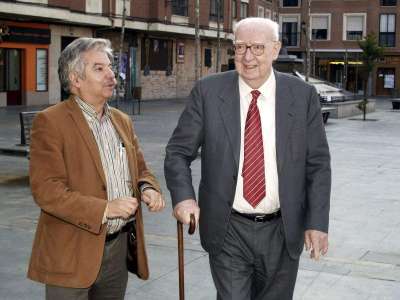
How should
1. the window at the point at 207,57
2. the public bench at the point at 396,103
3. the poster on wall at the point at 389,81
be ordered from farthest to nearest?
the poster on wall at the point at 389,81
the window at the point at 207,57
the public bench at the point at 396,103

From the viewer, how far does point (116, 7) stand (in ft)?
116

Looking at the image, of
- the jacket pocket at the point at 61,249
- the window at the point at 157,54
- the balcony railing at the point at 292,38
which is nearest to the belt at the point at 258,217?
the jacket pocket at the point at 61,249

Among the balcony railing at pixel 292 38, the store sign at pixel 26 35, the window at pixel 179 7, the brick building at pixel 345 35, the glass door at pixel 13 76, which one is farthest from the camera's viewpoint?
the balcony railing at pixel 292 38

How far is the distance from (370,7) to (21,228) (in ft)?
185

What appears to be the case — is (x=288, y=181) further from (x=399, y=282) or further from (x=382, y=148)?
(x=382, y=148)

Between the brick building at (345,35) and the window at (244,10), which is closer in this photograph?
the window at (244,10)

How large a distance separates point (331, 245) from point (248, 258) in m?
3.66

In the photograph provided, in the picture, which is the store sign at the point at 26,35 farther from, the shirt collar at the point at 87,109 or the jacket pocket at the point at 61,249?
A: the jacket pocket at the point at 61,249

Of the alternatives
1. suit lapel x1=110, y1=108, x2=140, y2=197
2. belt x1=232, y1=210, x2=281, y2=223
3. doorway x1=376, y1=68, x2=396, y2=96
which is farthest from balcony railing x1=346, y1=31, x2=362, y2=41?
suit lapel x1=110, y1=108, x2=140, y2=197

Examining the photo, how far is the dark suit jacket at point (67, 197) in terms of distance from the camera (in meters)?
3.21

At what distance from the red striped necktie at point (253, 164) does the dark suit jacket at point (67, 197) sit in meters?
0.74

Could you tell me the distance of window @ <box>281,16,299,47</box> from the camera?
63.3m

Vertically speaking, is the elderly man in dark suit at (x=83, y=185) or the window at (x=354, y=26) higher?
the window at (x=354, y=26)

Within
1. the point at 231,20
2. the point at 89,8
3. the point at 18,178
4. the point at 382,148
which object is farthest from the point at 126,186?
the point at 231,20
